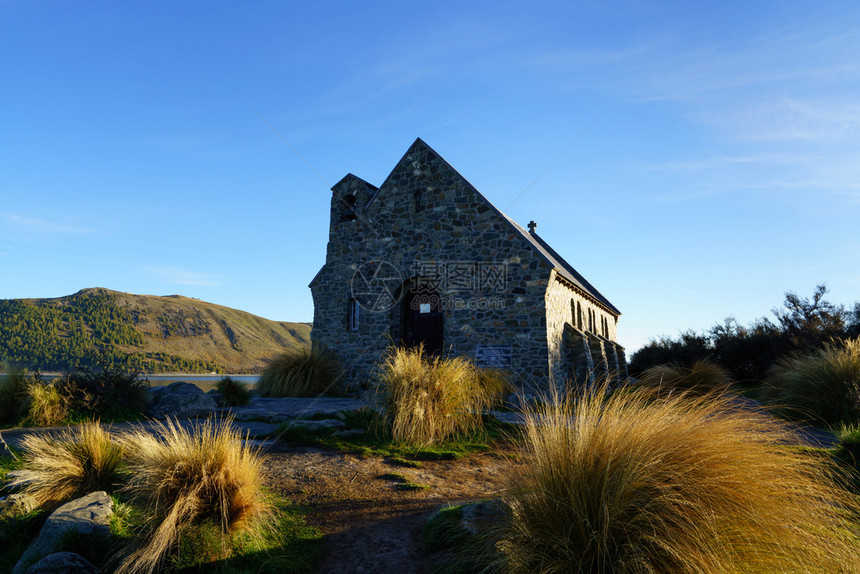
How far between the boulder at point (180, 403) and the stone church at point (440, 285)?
4.94m

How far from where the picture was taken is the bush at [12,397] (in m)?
8.59

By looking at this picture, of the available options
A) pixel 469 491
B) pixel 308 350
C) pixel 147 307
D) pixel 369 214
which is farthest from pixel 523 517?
pixel 147 307

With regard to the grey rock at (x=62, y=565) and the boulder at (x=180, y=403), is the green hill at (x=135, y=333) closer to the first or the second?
the boulder at (x=180, y=403)

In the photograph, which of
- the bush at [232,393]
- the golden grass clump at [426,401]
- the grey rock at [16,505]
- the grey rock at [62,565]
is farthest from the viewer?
the bush at [232,393]

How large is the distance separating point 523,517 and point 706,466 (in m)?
1.18

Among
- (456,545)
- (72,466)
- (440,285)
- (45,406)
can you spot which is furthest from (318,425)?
(440,285)

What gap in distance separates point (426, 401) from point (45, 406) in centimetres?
725

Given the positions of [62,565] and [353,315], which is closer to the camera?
[62,565]

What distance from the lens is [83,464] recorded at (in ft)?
15.9

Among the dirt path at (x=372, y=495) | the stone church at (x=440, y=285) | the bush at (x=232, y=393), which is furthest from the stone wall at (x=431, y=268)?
the dirt path at (x=372, y=495)

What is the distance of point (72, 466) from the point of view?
4715 millimetres

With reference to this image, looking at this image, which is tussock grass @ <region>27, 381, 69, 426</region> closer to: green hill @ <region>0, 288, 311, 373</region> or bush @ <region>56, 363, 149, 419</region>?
bush @ <region>56, 363, 149, 419</region>

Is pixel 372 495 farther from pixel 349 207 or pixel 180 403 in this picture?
pixel 349 207

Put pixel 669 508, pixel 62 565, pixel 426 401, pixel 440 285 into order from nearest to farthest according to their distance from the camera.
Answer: pixel 669 508 → pixel 62 565 → pixel 426 401 → pixel 440 285
